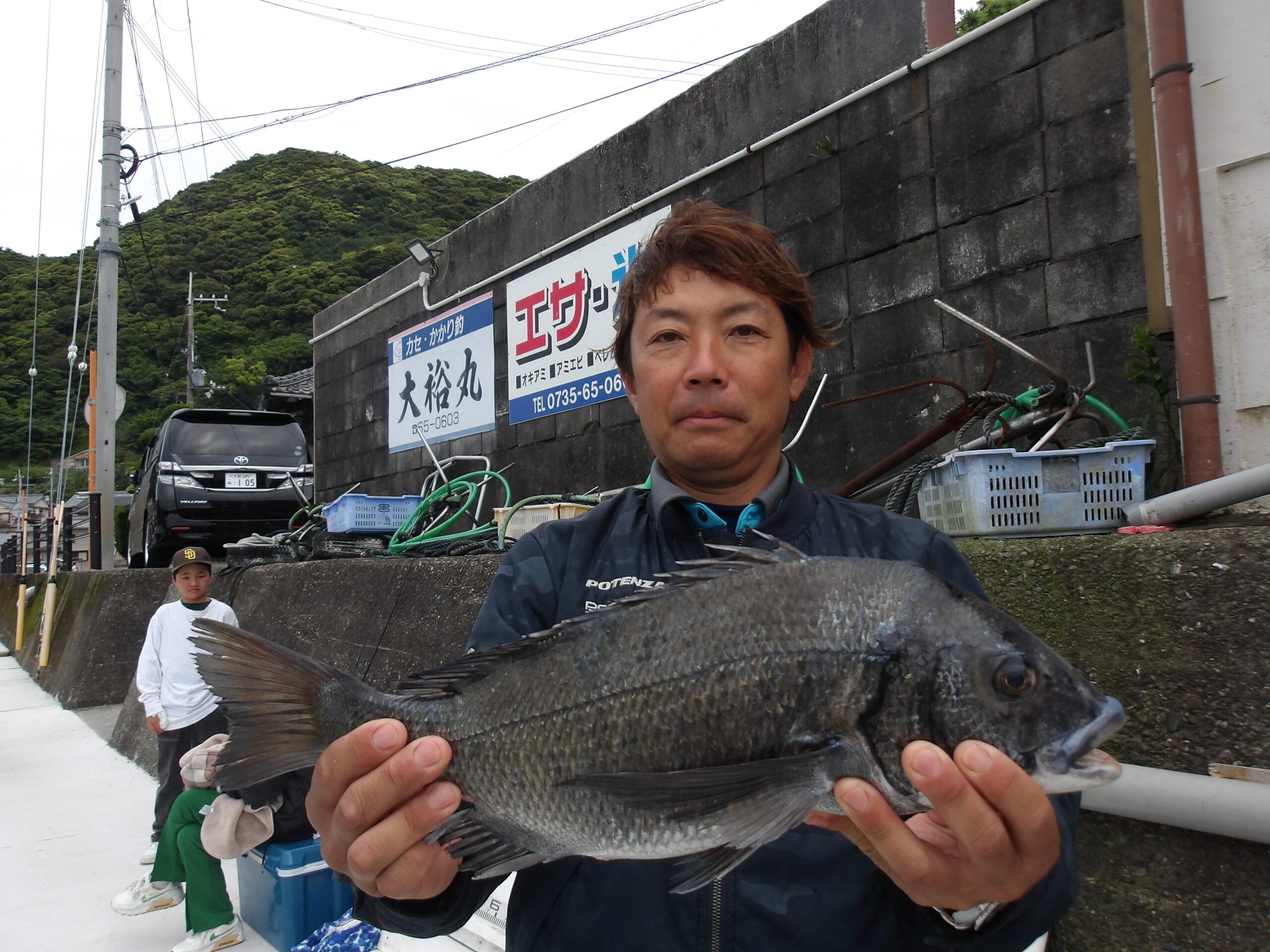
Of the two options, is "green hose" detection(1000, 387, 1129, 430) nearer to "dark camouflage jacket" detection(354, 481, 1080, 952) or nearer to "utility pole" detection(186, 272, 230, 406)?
"dark camouflage jacket" detection(354, 481, 1080, 952)

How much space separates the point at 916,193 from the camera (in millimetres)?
4852

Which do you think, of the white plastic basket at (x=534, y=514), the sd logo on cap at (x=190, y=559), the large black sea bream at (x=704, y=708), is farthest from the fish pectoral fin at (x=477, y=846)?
the sd logo on cap at (x=190, y=559)

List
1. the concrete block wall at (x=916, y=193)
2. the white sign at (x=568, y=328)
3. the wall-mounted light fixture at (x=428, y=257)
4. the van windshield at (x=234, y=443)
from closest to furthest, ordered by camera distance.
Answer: the concrete block wall at (x=916, y=193)
the white sign at (x=568, y=328)
the wall-mounted light fixture at (x=428, y=257)
the van windshield at (x=234, y=443)

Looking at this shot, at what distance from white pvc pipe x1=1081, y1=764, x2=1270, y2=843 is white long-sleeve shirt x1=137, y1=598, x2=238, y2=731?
5470mm

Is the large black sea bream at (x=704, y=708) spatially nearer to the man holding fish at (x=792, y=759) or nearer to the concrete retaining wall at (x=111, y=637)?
the man holding fish at (x=792, y=759)

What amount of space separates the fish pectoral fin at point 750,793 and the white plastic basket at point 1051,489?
1974 mm

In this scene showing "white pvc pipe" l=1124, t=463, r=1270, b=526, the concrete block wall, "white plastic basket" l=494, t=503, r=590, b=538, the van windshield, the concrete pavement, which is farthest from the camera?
the van windshield

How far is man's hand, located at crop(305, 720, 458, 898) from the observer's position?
1.39 metres

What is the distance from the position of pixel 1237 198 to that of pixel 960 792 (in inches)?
137

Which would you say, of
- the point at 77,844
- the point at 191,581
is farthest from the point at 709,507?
the point at 77,844

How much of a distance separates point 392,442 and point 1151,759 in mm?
9440

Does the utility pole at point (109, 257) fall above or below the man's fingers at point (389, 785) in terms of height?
above

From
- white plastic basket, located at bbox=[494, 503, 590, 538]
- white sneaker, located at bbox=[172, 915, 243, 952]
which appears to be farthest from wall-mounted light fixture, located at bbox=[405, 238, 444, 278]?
white sneaker, located at bbox=[172, 915, 243, 952]

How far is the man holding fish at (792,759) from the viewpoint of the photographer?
1215mm
